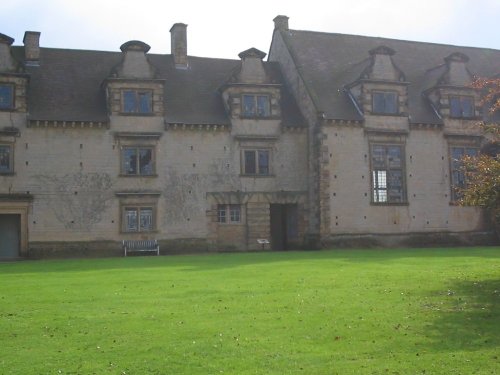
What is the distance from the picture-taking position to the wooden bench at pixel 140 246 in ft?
124

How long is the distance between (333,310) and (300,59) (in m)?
31.6

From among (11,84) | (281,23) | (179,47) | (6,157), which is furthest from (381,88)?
(6,157)

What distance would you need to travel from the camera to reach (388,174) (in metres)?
42.1

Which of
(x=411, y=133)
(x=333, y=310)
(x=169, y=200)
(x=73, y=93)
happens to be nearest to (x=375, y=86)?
(x=411, y=133)

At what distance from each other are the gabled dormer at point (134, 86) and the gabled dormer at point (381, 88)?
12.5m

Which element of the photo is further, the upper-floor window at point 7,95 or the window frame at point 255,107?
the window frame at point 255,107

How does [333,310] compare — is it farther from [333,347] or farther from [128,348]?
[128,348]

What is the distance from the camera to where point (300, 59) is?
4416 centimetres

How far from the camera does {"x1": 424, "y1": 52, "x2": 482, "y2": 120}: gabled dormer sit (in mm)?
43594

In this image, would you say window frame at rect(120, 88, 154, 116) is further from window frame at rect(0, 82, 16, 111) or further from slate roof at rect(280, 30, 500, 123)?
slate roof at rect(280, 30, 500, 123)

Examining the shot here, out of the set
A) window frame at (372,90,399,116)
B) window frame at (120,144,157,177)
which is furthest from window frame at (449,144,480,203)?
window frame at (120,144,157,177)

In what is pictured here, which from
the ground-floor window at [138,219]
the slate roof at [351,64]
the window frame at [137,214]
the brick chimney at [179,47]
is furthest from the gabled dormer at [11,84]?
the slate roof at [351,64]

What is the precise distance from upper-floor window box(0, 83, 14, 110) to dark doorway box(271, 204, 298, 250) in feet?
56.0

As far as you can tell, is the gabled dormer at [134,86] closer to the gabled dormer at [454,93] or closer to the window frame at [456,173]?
the gabled dormer at [454,93]
